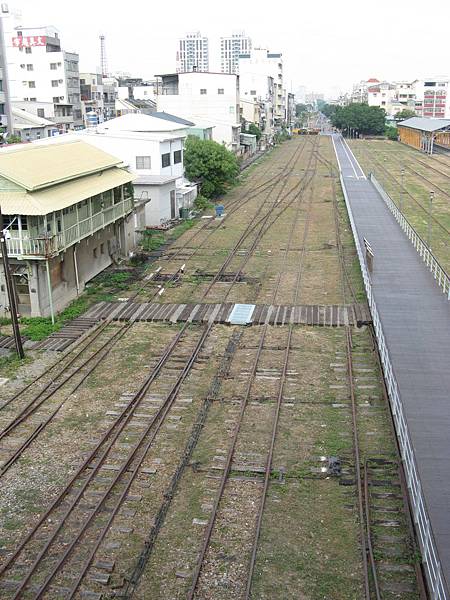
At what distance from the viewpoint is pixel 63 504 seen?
1073 cm

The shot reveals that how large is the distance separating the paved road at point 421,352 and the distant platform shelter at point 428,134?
54.9 m

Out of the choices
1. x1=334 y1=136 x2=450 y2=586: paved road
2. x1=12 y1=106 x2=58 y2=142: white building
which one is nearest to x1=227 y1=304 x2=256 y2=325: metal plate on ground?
x1=334 y1=136 x2=450 y2=586: paved road

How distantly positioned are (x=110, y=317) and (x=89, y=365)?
12.1 ft

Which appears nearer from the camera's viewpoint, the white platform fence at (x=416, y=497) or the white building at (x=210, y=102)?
the white platform fence at (x=416, y=497)

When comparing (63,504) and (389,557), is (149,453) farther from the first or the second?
(389,557)

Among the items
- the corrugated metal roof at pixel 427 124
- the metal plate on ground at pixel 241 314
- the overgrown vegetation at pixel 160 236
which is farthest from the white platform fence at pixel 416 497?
the corrugated metal roof at pixel 427 124

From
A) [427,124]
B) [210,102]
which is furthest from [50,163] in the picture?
[427,124]

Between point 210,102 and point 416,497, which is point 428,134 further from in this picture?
point 416,497

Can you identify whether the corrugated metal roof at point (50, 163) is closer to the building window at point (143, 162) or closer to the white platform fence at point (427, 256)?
the building window at point (143, 162)

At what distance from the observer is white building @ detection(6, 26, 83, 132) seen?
259 ft

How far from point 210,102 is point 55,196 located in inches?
1897

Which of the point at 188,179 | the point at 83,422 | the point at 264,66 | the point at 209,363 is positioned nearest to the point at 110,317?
the point at 209,363

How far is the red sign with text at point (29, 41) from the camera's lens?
259 ft

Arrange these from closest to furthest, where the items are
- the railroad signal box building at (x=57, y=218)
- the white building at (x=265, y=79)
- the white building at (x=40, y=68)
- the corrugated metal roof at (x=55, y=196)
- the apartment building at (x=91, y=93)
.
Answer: the corrugated metal roof at (x=55, y=196) → the railroad signal box building at (x=57, y=218) → the white building at (x=40, y=68) → the apartment building at (x=91, y=93) → the white building at (x=265, y=79)
